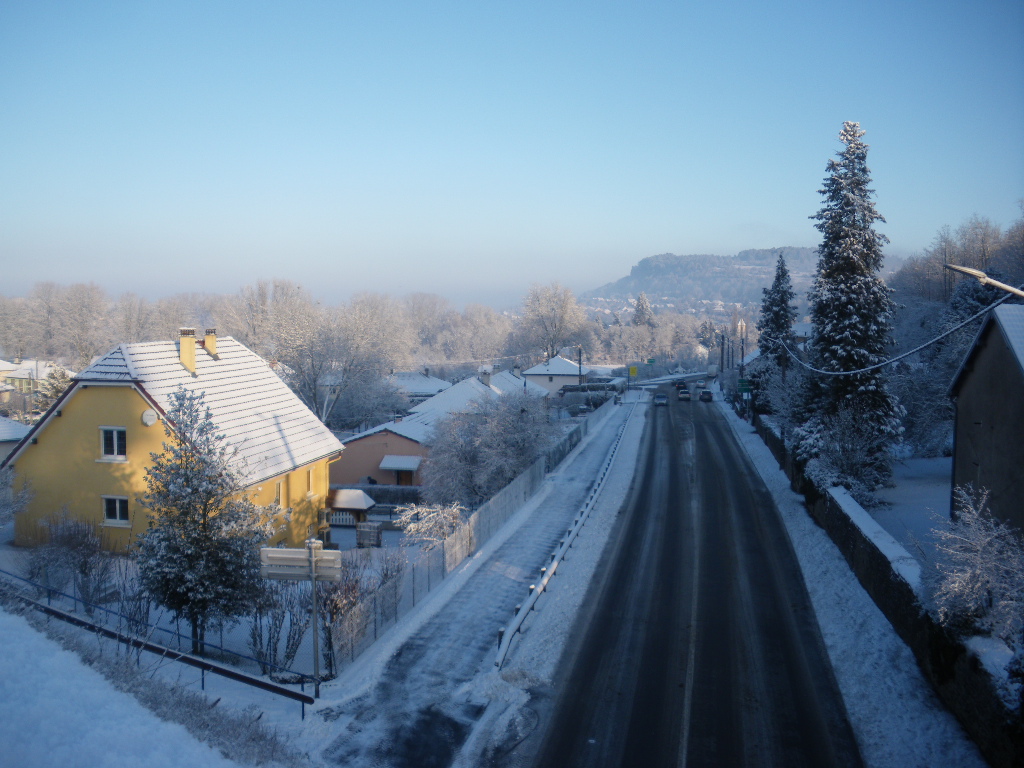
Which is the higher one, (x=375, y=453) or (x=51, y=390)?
(x=51, y=390)

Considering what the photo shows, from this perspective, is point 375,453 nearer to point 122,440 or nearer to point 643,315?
point 122,440

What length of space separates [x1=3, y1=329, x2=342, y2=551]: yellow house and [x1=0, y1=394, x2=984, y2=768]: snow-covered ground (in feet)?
26.5

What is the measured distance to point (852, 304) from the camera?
27.6m

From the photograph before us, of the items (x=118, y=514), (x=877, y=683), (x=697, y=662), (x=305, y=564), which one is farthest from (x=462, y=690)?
(x=118, y=514)

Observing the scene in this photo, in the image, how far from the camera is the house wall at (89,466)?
69.3 feet

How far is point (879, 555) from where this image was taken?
53.0ft

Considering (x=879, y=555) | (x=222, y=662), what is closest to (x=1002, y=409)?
(x=879, y=555)

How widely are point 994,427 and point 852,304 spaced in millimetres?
10461

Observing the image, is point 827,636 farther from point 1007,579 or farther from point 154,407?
point 154,407

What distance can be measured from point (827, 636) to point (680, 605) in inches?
127

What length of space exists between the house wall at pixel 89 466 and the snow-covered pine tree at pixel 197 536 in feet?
25.5

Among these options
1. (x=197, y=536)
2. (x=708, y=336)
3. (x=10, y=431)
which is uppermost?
(x=708, y=336)

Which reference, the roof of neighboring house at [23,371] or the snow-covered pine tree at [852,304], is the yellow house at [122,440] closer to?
the snow-covered pine tree at [852,304]

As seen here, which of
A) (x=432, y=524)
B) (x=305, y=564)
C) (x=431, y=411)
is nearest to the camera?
(x=305, y=564)
